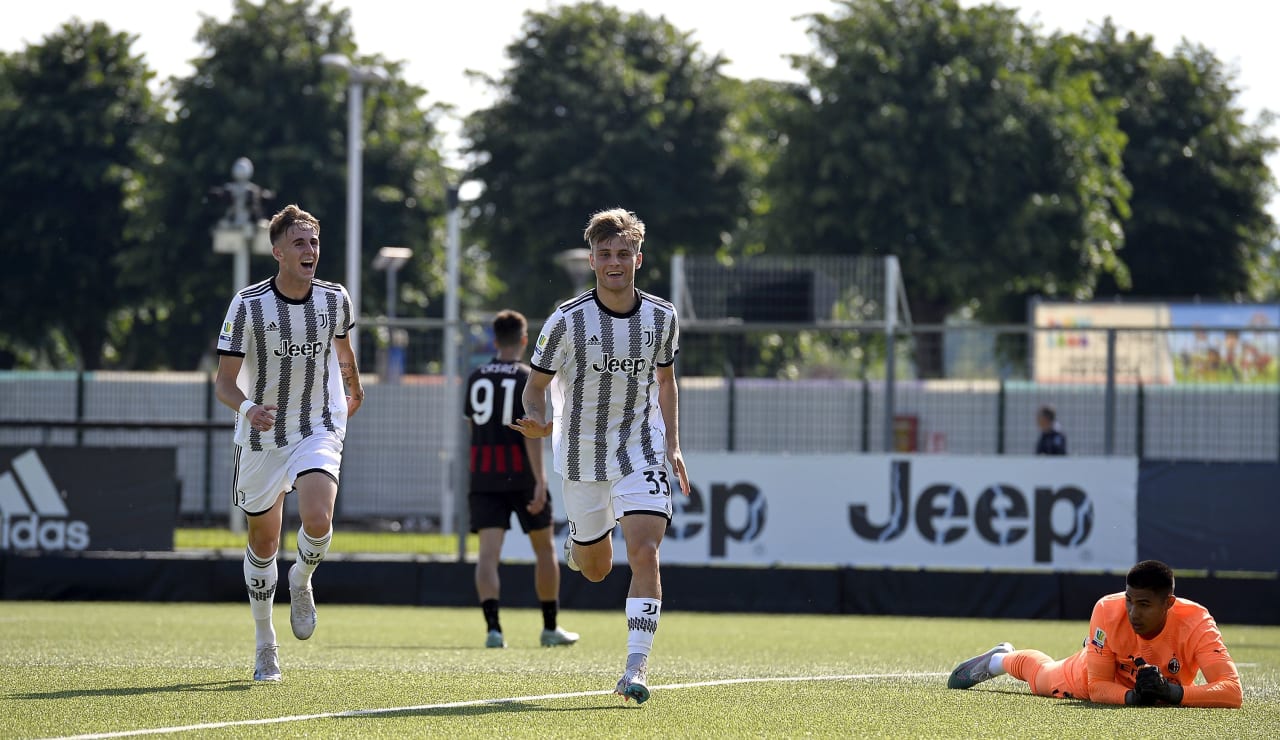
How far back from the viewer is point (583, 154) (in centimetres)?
3947

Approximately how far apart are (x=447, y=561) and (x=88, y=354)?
25859 millimetres

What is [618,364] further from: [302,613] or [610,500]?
[302,613]

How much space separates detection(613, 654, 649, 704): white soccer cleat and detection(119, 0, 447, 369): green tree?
28.3 m

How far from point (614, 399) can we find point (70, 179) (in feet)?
109

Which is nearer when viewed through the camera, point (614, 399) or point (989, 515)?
point (614, 399)

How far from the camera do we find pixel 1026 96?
35.1m

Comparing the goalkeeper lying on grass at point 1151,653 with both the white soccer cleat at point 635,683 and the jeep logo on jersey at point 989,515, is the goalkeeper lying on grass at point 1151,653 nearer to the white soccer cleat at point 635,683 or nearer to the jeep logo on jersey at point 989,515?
the white soccer cleat at point 635,683

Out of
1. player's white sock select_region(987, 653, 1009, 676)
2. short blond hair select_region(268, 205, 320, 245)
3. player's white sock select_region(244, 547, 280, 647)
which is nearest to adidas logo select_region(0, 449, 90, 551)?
player's white sock select_region(244, 547, 280, 647)

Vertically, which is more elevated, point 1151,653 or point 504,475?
point 504,475

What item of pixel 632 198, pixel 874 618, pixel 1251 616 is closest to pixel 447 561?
pixel 874 618

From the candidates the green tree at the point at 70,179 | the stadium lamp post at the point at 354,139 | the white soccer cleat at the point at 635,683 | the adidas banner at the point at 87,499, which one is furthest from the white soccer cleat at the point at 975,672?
the green tree at the point at 70,179

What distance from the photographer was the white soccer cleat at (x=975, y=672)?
26.2ft

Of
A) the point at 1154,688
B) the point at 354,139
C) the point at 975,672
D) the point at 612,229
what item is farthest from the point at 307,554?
the point at 354,139

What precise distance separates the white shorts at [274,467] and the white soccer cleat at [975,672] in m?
3.02
